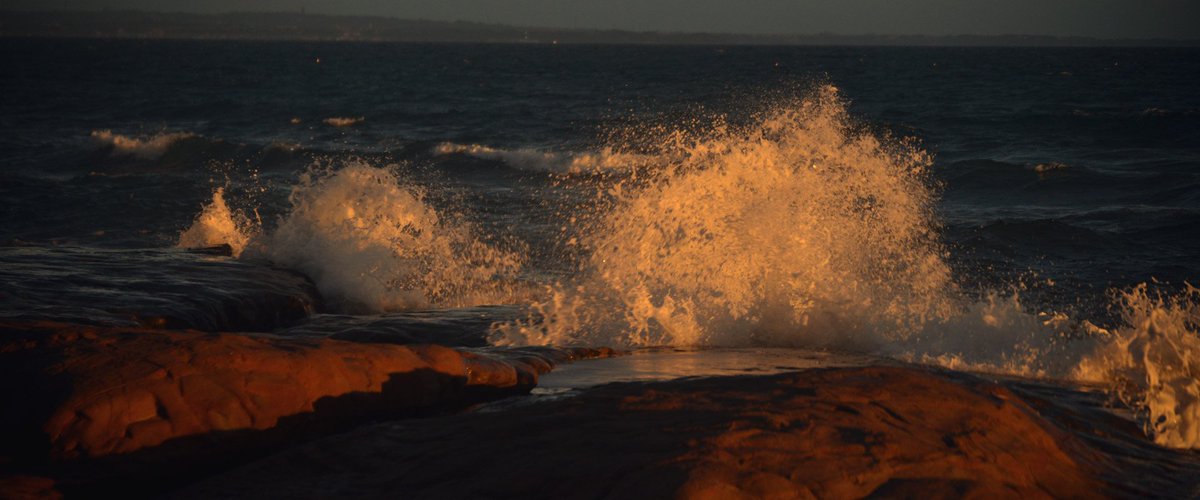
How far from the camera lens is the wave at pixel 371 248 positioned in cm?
832

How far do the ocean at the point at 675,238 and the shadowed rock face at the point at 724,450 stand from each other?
1.40m

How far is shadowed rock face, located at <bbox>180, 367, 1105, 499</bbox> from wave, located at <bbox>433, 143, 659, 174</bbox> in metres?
13.7

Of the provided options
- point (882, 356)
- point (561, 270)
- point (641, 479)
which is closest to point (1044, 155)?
point (561, 270)

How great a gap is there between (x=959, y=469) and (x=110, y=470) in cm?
278

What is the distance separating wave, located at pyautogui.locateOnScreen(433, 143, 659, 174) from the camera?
59.2ft

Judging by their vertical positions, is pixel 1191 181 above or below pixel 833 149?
below

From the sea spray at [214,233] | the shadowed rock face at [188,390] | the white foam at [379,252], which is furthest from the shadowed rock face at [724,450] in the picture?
the sea spray at [214,233]

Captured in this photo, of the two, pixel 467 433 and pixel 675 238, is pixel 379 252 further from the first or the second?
pixel 467 433

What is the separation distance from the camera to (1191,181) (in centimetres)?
1463

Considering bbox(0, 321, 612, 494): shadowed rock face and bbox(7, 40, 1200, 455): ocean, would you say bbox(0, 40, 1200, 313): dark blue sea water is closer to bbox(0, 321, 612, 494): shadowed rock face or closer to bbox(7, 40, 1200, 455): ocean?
bbox(7, 40, 1200, 455): ocean

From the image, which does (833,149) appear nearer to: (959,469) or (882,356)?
(882,356)

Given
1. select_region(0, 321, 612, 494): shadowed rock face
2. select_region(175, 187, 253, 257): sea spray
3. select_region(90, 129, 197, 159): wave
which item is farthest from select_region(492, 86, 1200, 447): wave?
select_region(90, 129, 197, 159): wave

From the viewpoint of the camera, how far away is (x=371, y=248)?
8867 millimetres

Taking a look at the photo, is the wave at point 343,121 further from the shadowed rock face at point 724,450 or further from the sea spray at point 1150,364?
the shadowed rock face at point 724,450
